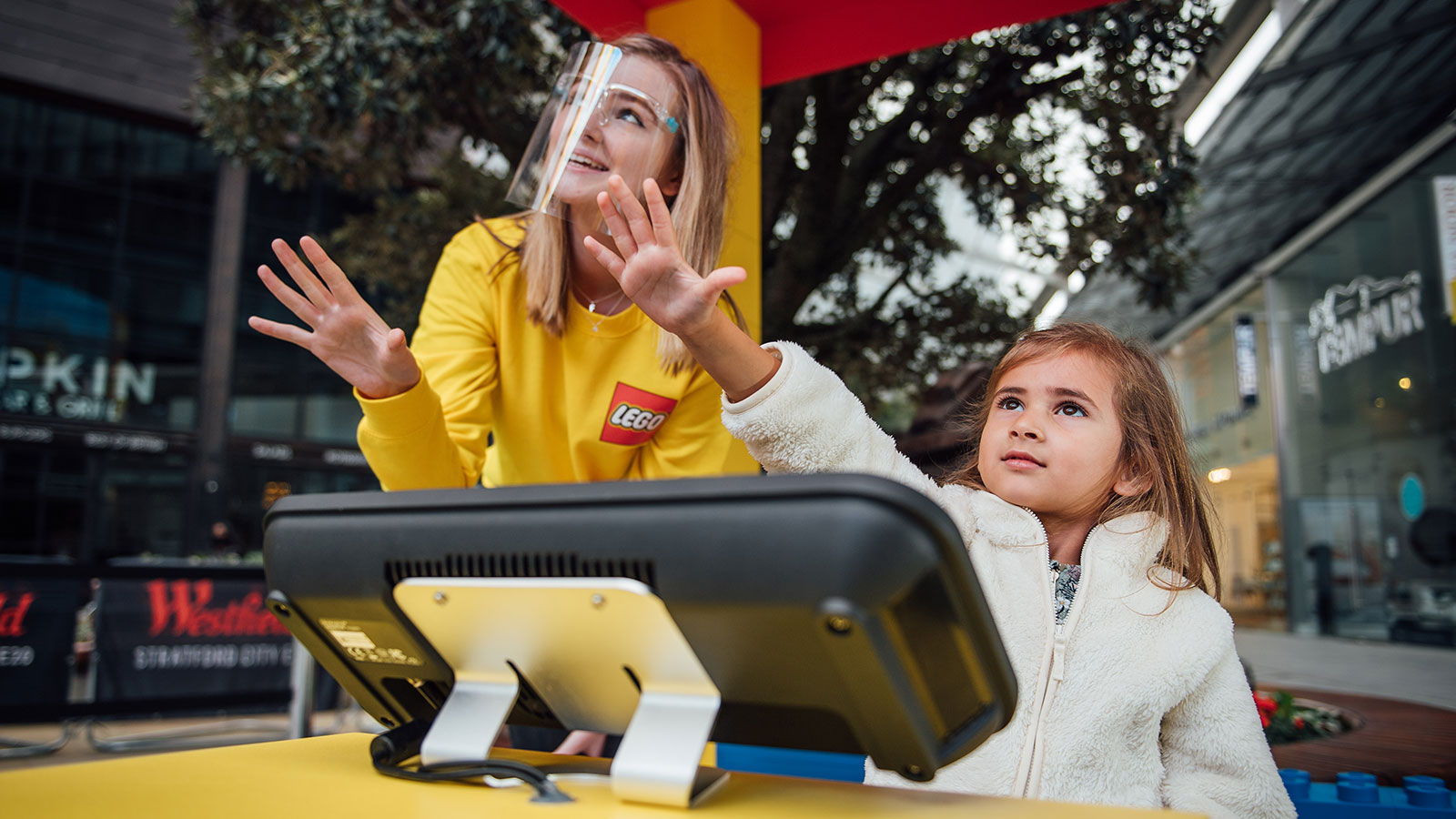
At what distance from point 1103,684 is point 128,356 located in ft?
50.1

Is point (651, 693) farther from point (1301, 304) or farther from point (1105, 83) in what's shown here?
point (1301, 304)

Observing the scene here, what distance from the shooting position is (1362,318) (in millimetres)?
12273

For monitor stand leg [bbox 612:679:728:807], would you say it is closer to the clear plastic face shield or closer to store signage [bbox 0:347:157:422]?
the clear plastic face shield

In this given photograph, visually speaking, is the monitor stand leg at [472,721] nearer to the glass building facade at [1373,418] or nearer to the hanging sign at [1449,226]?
the hanging sign at [1449,226]

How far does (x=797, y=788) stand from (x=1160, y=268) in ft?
17.3

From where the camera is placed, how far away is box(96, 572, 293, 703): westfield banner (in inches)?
197

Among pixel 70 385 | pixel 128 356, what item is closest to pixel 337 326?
pixel 70 385

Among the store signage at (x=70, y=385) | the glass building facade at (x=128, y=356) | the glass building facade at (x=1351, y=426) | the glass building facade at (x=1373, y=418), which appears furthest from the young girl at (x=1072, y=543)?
the store signage at (x=70, y=385)

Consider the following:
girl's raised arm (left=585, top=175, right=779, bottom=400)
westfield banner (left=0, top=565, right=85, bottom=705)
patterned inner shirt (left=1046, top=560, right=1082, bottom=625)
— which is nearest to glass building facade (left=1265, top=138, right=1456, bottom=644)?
patterned inner shirt (left=1046, top=560, right=1082, bottom=625)

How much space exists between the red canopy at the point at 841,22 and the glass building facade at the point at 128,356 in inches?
476

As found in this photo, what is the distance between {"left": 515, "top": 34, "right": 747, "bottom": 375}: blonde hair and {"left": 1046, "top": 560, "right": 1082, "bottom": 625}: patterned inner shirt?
659 millimetres

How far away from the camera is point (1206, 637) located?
3.65 feet

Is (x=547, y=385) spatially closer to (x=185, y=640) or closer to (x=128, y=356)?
(x=185, y=640)

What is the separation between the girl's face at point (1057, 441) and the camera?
1302 mm
